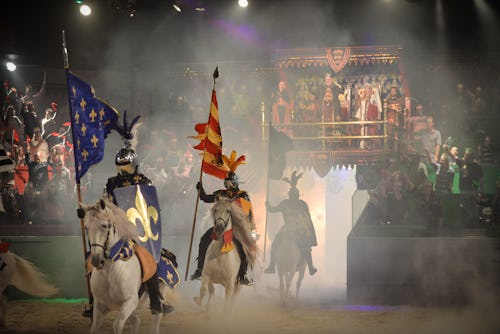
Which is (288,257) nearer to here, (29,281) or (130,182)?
(29,281)

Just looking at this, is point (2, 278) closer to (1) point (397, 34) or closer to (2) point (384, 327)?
(2) point (384, 327)

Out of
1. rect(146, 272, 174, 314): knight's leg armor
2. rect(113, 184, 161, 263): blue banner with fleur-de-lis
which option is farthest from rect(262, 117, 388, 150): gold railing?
rect(146, 272, 174, 314): knight's leg armor

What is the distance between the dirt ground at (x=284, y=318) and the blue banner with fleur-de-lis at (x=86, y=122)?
6.93 ft

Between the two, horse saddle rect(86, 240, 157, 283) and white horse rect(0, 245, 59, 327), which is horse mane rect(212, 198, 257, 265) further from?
white horse rect(0, 245, 59, 327)

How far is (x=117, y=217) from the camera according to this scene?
6805 millimetres

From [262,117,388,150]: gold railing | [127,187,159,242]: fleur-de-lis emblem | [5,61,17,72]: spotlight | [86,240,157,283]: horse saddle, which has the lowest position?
[86,240,157,283]: horse saddle

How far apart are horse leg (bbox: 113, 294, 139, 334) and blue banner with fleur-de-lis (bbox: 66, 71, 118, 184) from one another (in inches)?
66.5

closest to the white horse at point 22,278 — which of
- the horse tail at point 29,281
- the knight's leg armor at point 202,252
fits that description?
the horse tail at point 29,281

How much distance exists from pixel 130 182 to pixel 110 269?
1.26 metres

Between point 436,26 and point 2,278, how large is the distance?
1127 centimetres

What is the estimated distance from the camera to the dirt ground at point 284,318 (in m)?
9.63

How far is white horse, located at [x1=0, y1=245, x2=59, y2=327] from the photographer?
9.24 metres

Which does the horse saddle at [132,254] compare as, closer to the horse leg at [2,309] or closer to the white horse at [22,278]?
the white horse at [22,278]

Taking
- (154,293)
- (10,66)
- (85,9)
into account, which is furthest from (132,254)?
(10,66)
